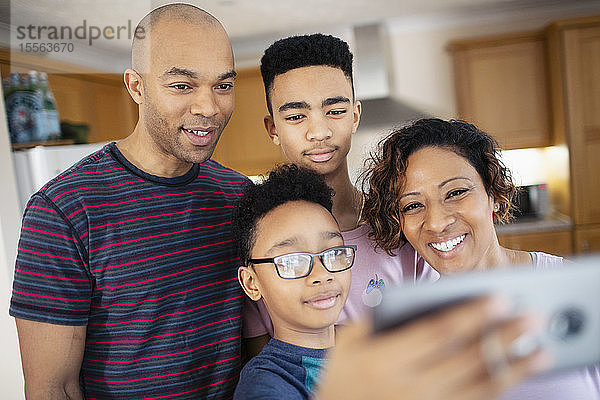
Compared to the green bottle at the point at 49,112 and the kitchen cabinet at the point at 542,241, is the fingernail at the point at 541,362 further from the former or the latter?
the kitchen cabinet at the point at 542,241

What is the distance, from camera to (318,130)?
0.73 m

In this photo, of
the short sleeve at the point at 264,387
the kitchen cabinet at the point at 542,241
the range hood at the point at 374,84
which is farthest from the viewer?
the range hood at the point at 374,84

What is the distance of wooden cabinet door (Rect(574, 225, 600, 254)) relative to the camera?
2379 mm

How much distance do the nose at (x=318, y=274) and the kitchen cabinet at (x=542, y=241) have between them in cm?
195

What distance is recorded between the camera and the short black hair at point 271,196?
634mm

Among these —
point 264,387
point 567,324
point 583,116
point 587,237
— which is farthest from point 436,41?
point 567,324

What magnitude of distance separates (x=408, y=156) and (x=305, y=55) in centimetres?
21

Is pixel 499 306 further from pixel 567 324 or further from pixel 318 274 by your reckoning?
pixel 318 274

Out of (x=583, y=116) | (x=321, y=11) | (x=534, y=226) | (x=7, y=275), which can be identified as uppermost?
(x=321, y=11)

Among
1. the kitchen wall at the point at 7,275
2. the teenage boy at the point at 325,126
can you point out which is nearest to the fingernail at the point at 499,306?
the teenage boy at the point at 325,126

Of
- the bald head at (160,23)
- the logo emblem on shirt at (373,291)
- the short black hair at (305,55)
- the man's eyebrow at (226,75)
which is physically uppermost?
the bald head at (160,23)

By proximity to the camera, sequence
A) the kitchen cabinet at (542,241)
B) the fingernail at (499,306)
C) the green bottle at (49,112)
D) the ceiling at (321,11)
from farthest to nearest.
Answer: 1. the kitchen cabinet at (542,241)
2. the ceiling at (321,11)
3. the green bottle at (49,112)
4. the fingernail at (499,306)

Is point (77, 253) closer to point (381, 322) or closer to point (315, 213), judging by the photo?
point (315, 213)

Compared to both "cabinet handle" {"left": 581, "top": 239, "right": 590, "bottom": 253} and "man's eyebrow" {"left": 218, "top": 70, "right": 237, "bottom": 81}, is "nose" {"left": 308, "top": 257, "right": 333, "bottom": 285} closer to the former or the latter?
"man's eyebrow" {"left": 218, "top": 70, "right": 237, "bottom": 81}
